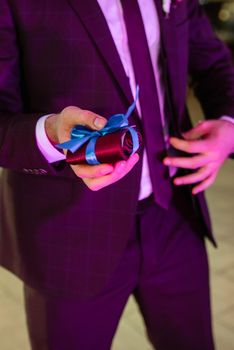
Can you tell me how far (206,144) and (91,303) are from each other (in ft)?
1.27

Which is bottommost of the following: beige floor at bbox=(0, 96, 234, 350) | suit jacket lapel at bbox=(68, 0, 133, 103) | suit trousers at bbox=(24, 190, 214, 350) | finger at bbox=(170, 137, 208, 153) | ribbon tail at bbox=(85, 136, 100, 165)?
beige floor at bbox=(0, 96, 234, 350)

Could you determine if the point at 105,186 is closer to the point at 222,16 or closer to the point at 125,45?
the point at 125,45

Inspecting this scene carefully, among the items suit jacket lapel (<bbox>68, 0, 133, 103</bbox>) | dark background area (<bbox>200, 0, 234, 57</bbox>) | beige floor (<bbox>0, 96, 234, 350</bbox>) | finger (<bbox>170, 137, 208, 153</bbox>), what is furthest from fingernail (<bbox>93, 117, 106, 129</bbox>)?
dark background area (<bbox>200, 0, 234, 57</bbox>)

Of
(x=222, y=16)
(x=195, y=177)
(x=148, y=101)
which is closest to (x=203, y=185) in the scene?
(x=195, y=177)

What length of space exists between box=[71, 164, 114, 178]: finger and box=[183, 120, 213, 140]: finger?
439mm

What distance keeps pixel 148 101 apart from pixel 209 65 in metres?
0.30

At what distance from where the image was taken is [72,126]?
66 centimetres

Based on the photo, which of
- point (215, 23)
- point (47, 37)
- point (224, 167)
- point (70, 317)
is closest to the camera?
point (47, 37)

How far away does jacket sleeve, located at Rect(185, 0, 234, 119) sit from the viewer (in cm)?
114

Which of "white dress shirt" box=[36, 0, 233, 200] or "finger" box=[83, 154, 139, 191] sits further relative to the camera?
"white dress shirt" box=[36, 0, 233, 200]

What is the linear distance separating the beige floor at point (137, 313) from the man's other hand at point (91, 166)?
1.33 metres

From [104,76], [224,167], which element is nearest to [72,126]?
[104,76]

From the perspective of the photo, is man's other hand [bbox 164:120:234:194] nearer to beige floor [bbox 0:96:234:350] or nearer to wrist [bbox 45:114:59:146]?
wrist [bbox 45:114:59:146]

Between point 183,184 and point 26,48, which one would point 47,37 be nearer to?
point 26,48
